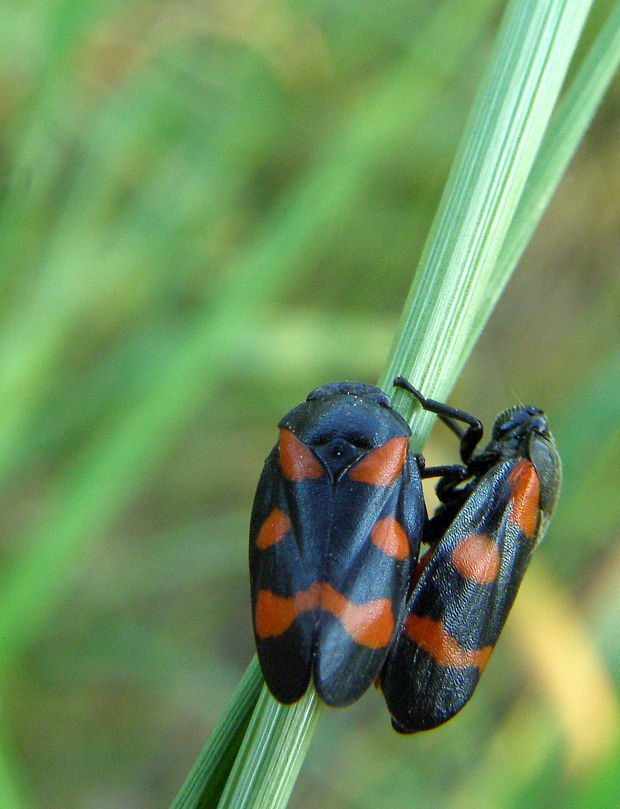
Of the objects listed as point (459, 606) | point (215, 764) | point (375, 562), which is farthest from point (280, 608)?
point (459, 606)

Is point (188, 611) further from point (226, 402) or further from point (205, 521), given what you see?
point (226, 402)

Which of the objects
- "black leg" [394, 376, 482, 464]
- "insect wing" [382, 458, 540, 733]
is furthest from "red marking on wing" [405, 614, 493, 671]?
"black leg" [394, 376, 482, 464]

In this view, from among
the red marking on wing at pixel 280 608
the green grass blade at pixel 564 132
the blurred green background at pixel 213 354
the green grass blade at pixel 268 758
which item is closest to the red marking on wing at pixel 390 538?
the red marking on wing at pixel 280 608

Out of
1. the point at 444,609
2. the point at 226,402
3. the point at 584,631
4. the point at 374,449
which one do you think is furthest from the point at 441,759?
the point at 374,449

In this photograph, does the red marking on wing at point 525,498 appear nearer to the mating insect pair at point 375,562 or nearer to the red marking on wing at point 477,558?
the mating insect pair at point 375,562

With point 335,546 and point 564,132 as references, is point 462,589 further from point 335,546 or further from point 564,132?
point 564,132

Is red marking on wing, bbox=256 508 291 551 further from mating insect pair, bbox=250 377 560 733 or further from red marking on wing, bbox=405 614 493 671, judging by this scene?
red marking on wing, bbox=405 614 493 671

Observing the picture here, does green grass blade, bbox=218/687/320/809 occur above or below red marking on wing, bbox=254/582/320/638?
below
